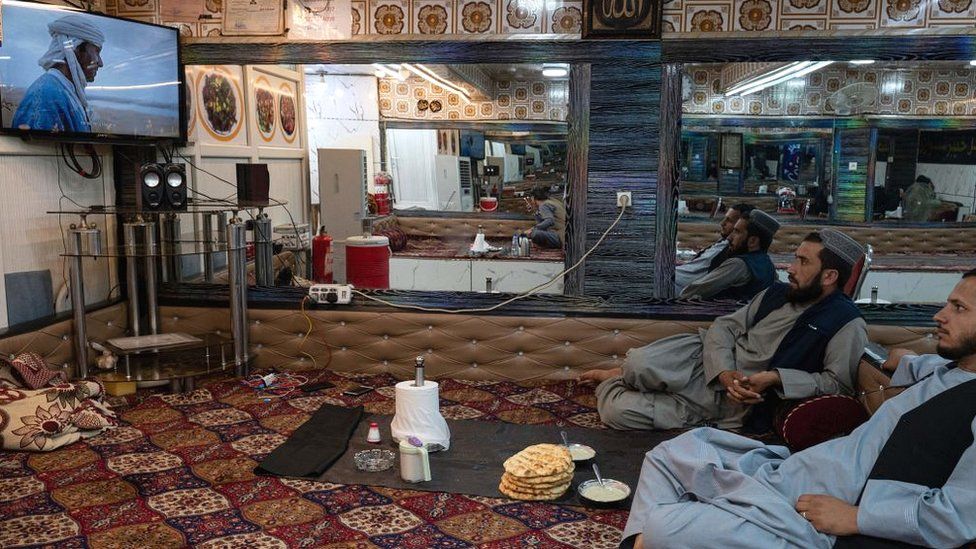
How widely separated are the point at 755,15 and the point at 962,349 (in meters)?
2.26

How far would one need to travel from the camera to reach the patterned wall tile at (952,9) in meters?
3.93

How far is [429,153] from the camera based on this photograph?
183 inches

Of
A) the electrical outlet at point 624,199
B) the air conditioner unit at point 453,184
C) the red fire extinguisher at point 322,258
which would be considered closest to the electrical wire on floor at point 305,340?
the red fire extinguisher at point 322,258

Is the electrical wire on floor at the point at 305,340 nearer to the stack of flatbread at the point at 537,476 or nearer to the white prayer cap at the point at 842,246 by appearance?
the stack of flatbread at the point at 537,476

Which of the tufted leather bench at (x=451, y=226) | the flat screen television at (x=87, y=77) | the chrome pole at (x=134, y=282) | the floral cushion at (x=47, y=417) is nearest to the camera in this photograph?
the floral cushion at (x=47, y=417)

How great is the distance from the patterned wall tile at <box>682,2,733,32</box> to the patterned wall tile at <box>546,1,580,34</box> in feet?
1.79

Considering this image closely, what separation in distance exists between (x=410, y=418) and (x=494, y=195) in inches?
69.2

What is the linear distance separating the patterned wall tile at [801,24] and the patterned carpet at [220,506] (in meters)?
2.24

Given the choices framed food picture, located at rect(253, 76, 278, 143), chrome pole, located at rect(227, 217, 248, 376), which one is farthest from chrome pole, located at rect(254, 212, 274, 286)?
framed food picture, located at rect(253, 76, 278, 143)

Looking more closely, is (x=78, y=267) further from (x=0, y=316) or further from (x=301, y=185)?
(x=301, y=185)

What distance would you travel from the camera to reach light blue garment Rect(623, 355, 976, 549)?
2.13 meters

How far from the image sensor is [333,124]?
193 inches

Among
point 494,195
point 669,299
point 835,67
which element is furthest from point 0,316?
point 835,67

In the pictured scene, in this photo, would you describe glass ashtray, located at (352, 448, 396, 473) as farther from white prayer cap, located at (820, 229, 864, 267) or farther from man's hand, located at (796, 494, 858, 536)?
white prayer cap, located at (820, 229, 864, 267)
